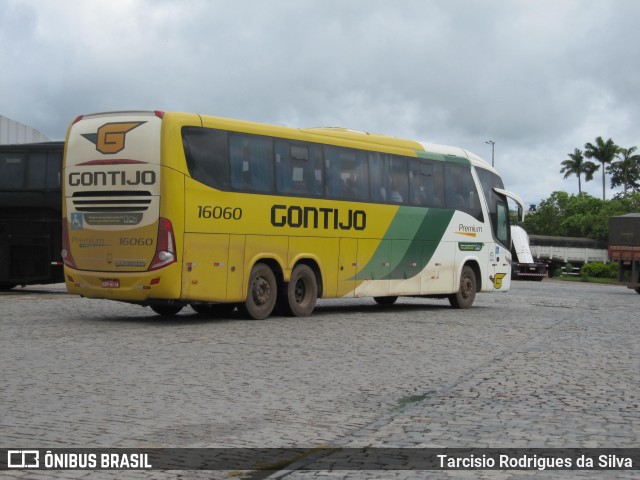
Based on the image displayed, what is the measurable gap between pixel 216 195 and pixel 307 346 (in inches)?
181

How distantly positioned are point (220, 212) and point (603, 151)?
111947mm

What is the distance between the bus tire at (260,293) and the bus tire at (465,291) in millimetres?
6956

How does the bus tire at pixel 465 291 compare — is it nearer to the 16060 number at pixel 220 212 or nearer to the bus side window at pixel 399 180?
the bus side window at pixel 399 180

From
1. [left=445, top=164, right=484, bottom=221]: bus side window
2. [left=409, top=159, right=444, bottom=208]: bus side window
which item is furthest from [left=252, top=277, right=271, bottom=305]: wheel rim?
[left=445, top=164, right=484, bottom=221]: bus side window

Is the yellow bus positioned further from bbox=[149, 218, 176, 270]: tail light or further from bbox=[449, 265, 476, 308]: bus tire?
bbox=[449, 265, 476, 308]: bus tire

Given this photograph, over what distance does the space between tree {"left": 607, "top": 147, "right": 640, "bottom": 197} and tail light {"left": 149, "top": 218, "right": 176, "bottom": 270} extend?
362 feet

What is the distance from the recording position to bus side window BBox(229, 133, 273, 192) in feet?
62.2

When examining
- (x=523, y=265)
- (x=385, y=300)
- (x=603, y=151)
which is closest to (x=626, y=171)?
(x=603, y=151)

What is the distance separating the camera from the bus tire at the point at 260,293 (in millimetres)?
19453

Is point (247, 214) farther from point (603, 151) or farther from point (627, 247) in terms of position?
point (603, 151)

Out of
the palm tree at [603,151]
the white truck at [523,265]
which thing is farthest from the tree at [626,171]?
the white truck at [523,265]

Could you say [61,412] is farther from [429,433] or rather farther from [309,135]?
[309,135]

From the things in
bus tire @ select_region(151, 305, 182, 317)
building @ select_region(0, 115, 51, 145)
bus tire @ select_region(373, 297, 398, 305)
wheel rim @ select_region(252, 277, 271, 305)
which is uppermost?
building @ select_region(0, 115, 51, 145)

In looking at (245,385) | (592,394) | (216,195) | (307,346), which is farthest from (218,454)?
(216,195)
